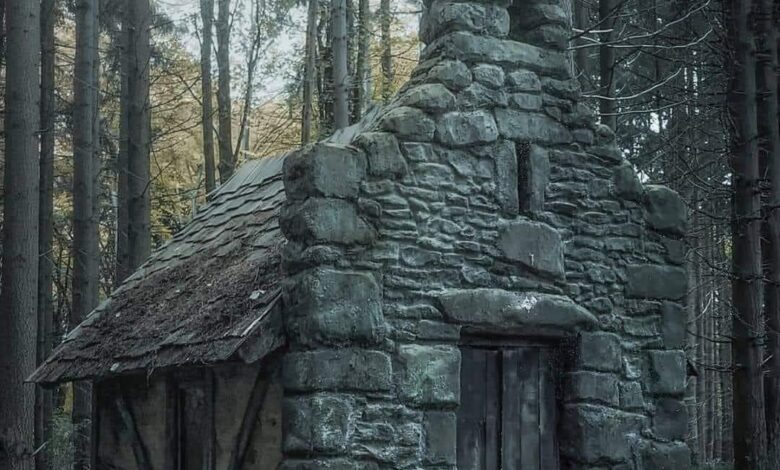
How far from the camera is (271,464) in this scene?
25.5 ft

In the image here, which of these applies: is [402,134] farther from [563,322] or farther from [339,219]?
[563,322]

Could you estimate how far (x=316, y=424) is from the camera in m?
6.97

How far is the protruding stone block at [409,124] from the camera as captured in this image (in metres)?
7.67

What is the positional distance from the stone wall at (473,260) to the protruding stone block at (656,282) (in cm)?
2

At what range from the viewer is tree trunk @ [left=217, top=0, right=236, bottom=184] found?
19.7 metres

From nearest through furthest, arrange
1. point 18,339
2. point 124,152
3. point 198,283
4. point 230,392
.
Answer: point 230,392, point 198,283, point 18,339, point 124,152

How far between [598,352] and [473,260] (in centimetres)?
135

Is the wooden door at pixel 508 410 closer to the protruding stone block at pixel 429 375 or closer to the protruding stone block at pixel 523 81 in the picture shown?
the protruding stone block at pixel 429 375

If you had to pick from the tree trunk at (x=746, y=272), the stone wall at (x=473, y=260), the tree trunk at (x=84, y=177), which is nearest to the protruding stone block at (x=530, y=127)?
the stone wall at (x=473, y=260)

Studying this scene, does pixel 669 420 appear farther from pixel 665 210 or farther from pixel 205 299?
pixel 205 299

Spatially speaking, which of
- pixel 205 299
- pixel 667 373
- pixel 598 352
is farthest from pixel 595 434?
pixel 205 299

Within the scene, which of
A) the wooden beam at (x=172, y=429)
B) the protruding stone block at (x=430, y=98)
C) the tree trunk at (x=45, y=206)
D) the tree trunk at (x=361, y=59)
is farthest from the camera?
the tree trunk at (x=361, y=59)

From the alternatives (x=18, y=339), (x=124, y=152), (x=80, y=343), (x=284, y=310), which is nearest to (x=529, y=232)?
(x=284, y=310)

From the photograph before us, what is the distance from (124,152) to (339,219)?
11.2 metres
